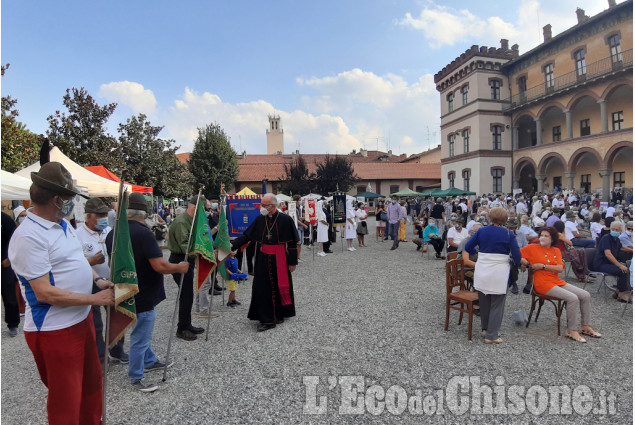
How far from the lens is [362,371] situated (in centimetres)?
379

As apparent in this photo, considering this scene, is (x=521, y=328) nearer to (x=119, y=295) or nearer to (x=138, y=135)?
(x=119, y=295)

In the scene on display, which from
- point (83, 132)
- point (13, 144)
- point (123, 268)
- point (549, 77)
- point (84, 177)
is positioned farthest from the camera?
point (549, 77)

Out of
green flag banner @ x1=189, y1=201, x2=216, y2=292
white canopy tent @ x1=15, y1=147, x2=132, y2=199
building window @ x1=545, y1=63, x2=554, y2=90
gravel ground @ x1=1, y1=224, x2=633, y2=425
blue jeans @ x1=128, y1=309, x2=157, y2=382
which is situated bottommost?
gravel ground @ x1=1, y1=224, x2=633, y2=425

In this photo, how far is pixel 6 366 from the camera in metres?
4.06

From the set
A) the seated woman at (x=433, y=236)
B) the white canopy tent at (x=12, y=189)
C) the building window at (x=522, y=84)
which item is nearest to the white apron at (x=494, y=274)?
the seated woman at (x=433, y=236)

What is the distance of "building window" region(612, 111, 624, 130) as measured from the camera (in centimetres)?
2343

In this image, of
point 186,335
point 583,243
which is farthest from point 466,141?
point 186,335

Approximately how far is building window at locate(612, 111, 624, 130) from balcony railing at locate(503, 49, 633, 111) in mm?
3106

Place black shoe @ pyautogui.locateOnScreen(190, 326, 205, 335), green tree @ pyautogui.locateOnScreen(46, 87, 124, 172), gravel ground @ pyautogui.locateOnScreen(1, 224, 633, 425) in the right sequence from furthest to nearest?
green tree @ pyautogui.locateOnScreen(46, 87, 124, 172) < black shoe @ pyautogui.locateOnScreen(190, 326, 205, 335) < gravel ground @ pyautogui.locateOnScreen(1, 224, 633, 425)

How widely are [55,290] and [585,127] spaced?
33238 millimetres

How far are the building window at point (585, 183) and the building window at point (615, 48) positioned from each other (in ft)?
26.4

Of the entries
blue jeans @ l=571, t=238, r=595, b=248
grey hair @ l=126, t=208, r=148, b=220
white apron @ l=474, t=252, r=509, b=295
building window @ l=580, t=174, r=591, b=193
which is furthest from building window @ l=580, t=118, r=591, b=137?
grey hair @ l=126, t=208, r=148, b=220

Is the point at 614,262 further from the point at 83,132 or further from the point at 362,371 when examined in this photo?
the point at 83,132

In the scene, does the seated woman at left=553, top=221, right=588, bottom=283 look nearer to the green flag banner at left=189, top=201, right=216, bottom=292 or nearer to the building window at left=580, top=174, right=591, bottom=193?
the green flag banner at left=189, top=201, right=216, bottom=292
